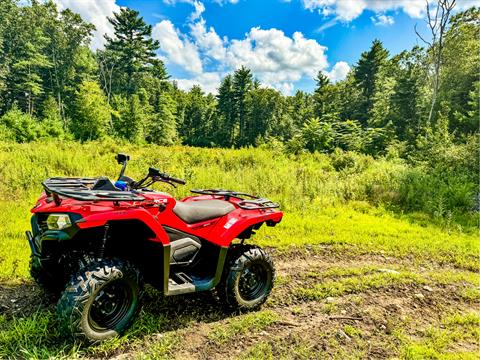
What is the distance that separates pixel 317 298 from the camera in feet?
12.8

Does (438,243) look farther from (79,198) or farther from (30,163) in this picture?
(30,163)

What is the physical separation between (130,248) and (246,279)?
1.29 m

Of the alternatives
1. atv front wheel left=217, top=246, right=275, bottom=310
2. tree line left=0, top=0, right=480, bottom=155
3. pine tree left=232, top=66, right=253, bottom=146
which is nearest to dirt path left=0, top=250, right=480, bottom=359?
atv front wheel left=217, top=246, right=275, bottom=310

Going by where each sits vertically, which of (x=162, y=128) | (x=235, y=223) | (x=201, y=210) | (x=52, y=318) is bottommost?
(x=52, y=318)

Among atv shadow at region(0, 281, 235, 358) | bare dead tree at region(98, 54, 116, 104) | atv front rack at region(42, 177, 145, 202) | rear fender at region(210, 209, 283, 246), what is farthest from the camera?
bare dead tree at region(98, 54, 116, 104)

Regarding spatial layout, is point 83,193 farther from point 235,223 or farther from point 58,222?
point 235,223

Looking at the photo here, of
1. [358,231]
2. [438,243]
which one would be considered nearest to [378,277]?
[358,231]

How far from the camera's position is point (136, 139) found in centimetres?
3859

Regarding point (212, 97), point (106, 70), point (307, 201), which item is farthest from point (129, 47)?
point (307, 201)

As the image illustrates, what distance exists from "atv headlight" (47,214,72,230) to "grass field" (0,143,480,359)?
0.95m

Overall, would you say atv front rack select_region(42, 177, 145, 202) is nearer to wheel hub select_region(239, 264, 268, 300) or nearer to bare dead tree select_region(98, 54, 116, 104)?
wheel hub select_region(239, 264, 268, 300)

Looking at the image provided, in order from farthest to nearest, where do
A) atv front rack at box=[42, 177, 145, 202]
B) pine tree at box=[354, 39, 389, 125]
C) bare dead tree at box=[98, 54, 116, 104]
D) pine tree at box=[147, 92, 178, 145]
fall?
bare dead tree at box=[98, 54, 116, 104] < pine tree at box=[147, 92, 178, 145] < pine tree at box=[354, 39, 389, 125] < atv front rack at box=[42, 177, 145, 202]

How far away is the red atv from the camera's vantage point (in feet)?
7.91

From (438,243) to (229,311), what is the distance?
197 inches
